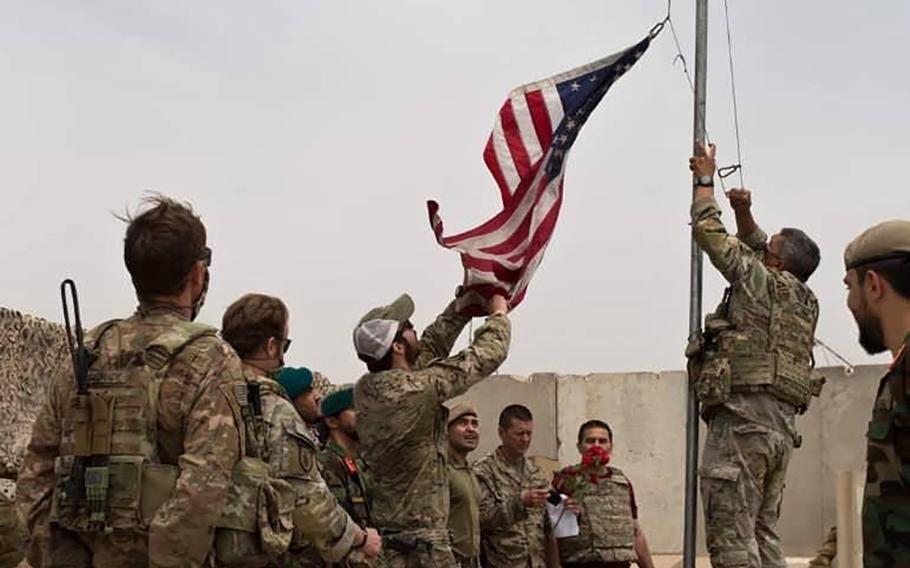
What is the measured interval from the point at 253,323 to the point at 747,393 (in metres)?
3.14

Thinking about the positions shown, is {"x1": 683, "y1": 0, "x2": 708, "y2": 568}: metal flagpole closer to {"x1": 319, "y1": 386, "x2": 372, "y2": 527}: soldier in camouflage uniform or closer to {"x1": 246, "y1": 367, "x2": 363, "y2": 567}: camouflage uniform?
{"x1": 319, "y1": 386, "x2": 372, "y2": 527}: soldier in camouflage uniform

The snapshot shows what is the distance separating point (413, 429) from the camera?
598 cm

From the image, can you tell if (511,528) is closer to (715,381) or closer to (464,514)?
(464,514)

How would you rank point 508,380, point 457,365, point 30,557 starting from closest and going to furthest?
point 30,557 → point 457,365 → point 508,380

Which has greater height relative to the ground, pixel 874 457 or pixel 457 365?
pixel 457 365

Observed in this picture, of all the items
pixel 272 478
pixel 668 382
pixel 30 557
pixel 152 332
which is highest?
pixel 668 382

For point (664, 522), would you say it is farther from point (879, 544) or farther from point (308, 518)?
point (879, 544)

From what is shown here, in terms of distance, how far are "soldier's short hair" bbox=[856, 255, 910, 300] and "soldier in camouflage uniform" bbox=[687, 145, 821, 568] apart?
11.1 feet

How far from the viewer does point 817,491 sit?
13.6 m

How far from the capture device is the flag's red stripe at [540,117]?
755 cm

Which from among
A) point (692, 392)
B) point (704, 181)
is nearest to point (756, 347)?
point (692, 392)

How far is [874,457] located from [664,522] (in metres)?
10.6

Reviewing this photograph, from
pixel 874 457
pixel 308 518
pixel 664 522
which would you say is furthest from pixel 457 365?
pixel 664 522

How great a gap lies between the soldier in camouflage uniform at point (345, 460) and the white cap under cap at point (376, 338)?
15.7 inches
